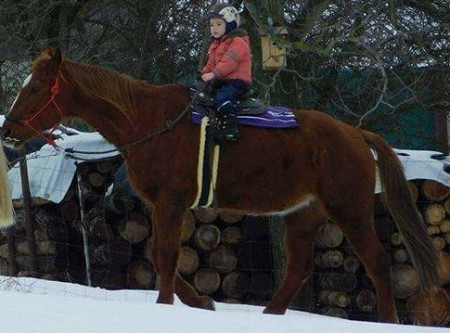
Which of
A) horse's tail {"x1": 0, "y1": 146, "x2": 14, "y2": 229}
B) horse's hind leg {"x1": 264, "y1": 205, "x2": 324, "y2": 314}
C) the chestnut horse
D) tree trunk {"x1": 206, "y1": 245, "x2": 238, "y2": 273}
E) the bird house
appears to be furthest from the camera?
tree trunk {"x1": 206, "y1": 245, "x2": 238, "y2": 273}

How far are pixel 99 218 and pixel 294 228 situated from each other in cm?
322

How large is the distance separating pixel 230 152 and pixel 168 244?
79 cm

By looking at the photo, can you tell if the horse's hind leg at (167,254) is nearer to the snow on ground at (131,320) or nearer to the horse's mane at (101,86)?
the horse's mane at (101,86)

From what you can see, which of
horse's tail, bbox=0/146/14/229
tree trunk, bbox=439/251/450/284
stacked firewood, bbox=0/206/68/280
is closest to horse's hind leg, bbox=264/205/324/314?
horse's tail, bbox=0/146/14/229

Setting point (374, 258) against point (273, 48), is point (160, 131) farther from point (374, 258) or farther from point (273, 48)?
point (273, 48)

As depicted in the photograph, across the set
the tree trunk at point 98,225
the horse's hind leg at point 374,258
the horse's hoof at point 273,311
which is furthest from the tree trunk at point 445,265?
the tree trunk at point 98,225

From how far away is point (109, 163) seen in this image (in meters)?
10.1

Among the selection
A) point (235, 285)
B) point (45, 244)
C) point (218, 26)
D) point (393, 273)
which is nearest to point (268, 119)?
Answer: point (218, 26)

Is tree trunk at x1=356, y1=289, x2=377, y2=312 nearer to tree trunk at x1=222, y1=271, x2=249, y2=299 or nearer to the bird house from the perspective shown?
tree trunk at x1=222, y1=271, x2=249, y2=299

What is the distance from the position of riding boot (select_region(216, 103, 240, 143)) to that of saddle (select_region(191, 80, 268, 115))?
0.08 meters

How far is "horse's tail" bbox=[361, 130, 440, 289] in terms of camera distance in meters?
7.28

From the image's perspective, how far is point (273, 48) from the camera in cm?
945

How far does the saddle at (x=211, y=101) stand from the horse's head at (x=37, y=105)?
97cm

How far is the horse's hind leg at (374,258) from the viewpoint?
7.02 m
